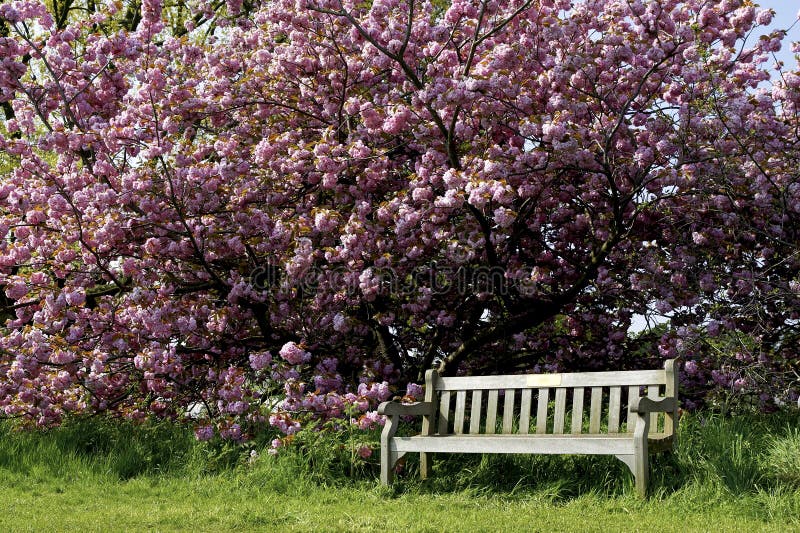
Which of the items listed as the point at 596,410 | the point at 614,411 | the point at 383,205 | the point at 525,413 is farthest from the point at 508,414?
the point at 383,205

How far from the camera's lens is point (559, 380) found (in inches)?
259

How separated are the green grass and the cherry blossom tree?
0.62 meters

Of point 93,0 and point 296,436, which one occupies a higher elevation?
point 93,0

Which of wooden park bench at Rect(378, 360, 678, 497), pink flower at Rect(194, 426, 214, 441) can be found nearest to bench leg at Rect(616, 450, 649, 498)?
wooden park bench at Rect(378, 360, 678, 497)

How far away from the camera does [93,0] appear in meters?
16.8

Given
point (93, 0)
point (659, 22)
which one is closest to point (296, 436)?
point (659, 22)

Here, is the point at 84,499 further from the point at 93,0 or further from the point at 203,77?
the point at 93,0

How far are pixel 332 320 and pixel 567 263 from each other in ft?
7.88

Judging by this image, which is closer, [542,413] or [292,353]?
[542,413]

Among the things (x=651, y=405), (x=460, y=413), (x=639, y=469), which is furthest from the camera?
(x=460, y=413)

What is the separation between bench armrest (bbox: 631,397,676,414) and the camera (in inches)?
225

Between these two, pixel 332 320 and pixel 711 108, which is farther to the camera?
pixel 332 320

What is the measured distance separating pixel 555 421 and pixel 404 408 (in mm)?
1177

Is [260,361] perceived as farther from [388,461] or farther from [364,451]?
[388,461]
